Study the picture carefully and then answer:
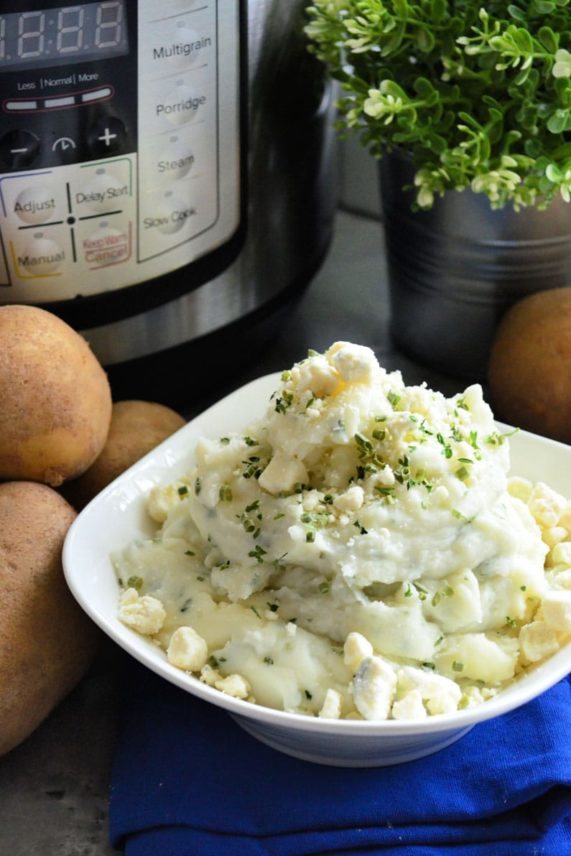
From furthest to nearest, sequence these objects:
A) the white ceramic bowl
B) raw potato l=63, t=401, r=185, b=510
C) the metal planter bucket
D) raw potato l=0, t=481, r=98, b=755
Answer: the metal planter bucket
raw potato l=63, t=401, r=185, b=510
raw potato l=0, t=481, r=98, b=755
the white ceramic bowl

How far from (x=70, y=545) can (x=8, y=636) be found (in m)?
0.09

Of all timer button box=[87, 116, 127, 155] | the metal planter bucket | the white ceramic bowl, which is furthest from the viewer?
the metal planter bucket

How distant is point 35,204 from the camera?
1.07 metres

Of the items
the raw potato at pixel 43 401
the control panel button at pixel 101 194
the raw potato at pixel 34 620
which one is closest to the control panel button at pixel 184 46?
A: the control panel button at pixel 101 194

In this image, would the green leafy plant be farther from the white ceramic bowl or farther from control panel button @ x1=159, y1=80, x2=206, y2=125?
the white ceramic bowl

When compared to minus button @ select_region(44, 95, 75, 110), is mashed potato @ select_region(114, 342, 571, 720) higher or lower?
lower

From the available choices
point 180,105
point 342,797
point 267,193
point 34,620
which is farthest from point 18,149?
point 342,797

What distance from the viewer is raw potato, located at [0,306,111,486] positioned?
104 cm

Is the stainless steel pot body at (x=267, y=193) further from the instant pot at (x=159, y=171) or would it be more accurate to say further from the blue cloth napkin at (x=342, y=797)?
the blue cloth napkin at (x=342, y=797)

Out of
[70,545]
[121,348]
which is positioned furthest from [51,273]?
[70,545]

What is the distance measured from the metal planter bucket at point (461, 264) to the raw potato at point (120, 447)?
370 mm

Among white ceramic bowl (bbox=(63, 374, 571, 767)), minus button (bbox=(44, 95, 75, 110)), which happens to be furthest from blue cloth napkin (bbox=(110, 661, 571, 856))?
minus button (bbox=(44, 95, 75, 110))

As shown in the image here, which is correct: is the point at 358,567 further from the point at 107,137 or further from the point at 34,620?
the point at 107,137

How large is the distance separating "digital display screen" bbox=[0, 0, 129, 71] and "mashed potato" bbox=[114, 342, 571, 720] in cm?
34
